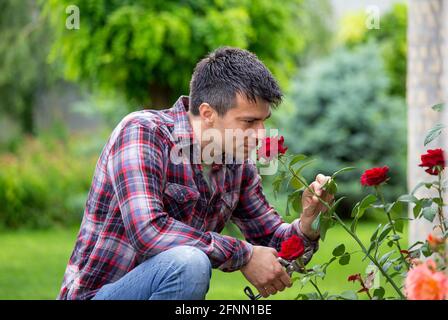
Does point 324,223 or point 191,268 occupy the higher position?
point 324,223

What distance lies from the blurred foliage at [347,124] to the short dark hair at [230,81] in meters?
6.64

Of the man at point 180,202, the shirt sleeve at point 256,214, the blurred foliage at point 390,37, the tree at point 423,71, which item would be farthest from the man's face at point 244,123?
the blurred foliage at point 390,37

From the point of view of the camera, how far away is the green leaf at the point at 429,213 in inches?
84.3

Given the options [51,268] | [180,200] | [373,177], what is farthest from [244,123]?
[51,268]

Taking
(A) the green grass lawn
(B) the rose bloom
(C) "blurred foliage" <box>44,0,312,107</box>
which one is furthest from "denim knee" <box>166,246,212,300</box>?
(C) "blurred foliage" <box>44,0,312,107</box>

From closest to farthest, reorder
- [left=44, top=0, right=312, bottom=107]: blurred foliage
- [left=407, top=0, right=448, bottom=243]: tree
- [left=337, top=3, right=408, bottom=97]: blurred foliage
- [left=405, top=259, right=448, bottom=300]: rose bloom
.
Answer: [left=405, top=259, right=448, bottom=300]: rose bloom → [left=407, top=0, right=448, bottom=243]: tree → [left=44, top=0, right=312, bottom=107]: blurred foliage → [left=337, top=3, right=408, bottom=97]: blurred foliage

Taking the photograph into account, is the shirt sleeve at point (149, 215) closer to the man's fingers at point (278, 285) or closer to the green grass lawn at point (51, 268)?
the man's fingers at point (278, 285)

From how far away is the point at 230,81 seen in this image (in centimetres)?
231

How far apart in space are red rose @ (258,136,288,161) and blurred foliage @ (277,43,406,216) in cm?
673

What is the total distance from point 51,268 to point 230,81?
425cm

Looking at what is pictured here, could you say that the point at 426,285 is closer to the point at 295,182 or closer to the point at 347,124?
the point at 295,182

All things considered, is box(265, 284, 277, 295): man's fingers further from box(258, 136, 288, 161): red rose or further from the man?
box(258, 136, 288, 161): red rose

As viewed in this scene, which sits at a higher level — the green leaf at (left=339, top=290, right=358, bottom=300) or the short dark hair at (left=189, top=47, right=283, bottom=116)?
the short dark hair at (left=189, top=47, right=283, bottom=116)

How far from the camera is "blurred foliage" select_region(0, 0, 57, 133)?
10.4 meters
